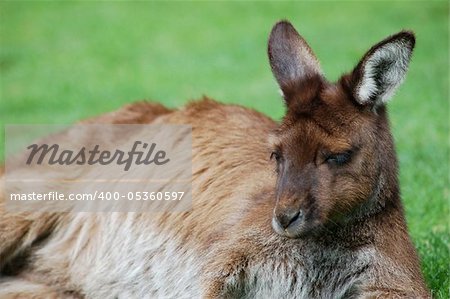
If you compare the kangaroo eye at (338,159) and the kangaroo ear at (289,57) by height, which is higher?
the kangaroo ear at (289,57)

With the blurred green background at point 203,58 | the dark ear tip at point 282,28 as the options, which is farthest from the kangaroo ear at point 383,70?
the blurred green background at point 203,58

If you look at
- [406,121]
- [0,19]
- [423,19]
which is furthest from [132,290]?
[0,19]

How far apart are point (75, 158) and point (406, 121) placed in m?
5.79

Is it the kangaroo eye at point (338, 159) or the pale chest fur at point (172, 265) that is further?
the pale chest fur at point (172, 265)

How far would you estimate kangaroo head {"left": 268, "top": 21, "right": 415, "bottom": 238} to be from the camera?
459cm

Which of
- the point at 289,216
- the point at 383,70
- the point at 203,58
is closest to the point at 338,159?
the point at 289,216

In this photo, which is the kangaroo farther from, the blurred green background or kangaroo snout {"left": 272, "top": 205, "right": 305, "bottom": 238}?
the blurred green background

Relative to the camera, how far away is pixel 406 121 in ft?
36.4

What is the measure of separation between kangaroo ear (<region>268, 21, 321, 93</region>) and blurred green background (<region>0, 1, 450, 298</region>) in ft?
9.16

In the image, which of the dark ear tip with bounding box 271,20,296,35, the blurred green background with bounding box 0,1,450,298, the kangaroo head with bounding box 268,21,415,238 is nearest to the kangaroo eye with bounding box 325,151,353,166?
the kangaroo head with bounding box 268,21,415,238

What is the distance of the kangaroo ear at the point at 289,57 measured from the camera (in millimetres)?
5141

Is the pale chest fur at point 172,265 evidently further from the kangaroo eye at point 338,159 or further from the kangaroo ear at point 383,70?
the kangaroo ear at point 383,70

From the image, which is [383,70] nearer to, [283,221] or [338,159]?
[338,159]

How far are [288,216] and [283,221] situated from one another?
5 centimetres
